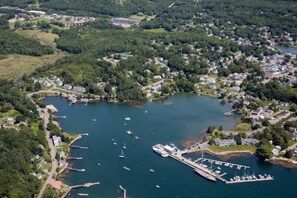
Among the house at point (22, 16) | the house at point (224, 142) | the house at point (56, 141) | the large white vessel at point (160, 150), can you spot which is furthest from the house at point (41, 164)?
the house at point (22, 16)

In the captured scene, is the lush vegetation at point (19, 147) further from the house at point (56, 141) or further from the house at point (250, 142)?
the house at point (250, 142)

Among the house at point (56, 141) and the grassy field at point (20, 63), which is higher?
the house at point (56, 141)

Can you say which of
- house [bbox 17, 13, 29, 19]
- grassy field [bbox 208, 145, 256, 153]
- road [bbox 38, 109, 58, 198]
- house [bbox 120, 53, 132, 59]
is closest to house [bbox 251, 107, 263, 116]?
grassy field [bbox 208, 145, 256, 153]

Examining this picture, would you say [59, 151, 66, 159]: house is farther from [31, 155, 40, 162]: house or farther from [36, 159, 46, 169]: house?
[31, 155, 40, 162]: house

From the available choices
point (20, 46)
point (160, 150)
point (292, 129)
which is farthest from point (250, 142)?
point (20, 46)

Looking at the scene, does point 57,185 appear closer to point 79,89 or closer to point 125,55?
point 79,89

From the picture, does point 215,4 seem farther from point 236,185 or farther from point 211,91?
point 236,185
